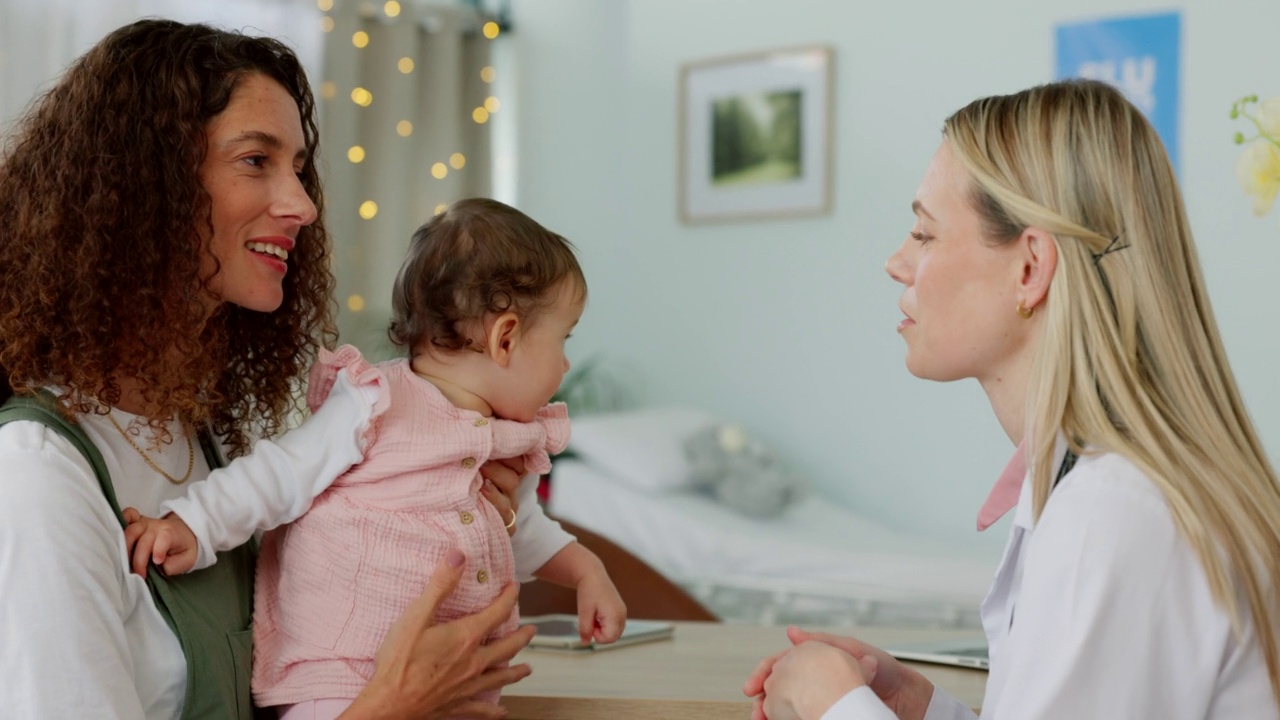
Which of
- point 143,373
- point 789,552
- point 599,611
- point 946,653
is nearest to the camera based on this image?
point 143,373

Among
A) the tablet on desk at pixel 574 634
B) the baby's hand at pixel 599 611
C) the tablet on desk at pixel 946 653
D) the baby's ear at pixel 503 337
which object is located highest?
the baby's ear at pixel 503 337

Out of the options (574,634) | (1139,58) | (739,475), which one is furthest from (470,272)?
(1139,58)

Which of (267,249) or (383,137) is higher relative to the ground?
(383,137)

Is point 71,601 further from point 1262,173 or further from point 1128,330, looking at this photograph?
point 1262,173

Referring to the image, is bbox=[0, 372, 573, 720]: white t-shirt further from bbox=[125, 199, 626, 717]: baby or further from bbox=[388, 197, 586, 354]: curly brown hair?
bbox=[388, 197, 586, 354]: curly brown hair

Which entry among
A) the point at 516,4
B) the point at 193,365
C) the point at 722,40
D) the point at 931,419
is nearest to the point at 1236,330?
the point at 931,419

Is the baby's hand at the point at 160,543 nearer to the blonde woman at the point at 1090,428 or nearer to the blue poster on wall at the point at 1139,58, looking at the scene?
the blonde woman at the point at 1090,428

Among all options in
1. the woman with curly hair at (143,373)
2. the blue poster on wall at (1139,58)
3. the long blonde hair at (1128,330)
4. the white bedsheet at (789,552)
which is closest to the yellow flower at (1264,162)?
the long blonde hair at (1128,330)

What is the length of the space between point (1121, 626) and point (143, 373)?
3.42ft

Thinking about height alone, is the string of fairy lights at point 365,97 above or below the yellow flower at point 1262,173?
above

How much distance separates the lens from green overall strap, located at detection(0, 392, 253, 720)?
54.1 inches

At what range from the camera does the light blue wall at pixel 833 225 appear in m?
4.10

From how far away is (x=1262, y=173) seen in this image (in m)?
1.56

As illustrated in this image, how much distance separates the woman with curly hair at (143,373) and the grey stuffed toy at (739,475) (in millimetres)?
2773
